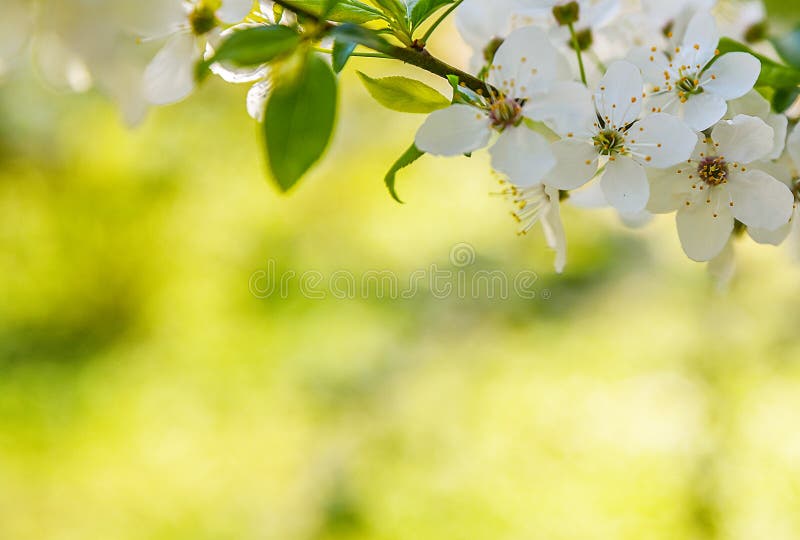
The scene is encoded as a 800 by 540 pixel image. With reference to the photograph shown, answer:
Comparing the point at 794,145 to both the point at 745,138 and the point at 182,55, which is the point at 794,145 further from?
the point at 182,55

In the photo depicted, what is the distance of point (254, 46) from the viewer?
1.02 ft

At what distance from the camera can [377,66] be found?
8.39ft

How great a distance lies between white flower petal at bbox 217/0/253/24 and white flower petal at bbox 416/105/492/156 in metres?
0.11

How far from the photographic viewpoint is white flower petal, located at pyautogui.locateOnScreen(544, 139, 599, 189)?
415mm

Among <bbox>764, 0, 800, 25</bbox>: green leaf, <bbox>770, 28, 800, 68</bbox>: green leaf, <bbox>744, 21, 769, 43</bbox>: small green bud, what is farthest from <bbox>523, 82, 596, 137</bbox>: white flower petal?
<bbox>764, 0, 800, 25</bbox>: green leaf

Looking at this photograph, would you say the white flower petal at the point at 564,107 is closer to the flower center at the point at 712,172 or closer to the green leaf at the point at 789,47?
the flower center at the point at 712,172

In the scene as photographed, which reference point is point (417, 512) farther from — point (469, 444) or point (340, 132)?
point (340, 132)

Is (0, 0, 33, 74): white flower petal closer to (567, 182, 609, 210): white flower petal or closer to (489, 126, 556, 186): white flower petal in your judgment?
(489, 126, 556, 186): white flower petal

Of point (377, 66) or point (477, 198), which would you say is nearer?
point (477, 198)

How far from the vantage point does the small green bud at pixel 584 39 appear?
0.55 meters

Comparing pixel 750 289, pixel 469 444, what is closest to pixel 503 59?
pixel 469 444

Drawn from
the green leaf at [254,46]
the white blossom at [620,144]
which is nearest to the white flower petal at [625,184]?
the white blossom at [620,144]

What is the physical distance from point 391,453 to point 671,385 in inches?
32.2

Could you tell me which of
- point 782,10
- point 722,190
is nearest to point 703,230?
point 722,190
